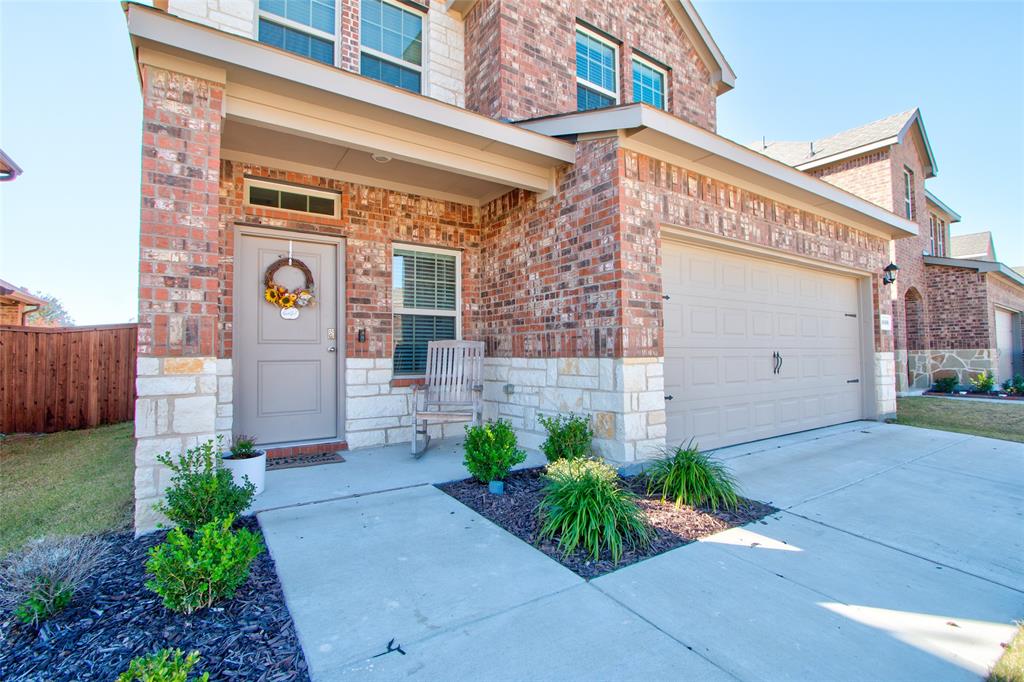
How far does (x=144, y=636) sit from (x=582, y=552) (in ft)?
6.59

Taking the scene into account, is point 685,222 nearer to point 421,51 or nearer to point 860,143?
point 421,51

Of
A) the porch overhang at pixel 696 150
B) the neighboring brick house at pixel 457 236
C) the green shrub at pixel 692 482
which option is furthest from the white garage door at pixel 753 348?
the green shrub at pixel 692 482

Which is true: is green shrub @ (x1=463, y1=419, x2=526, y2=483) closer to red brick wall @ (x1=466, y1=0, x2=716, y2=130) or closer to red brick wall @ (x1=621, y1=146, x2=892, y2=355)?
red brick wall @ (x1=621, y1=146, x2=892, y2=355)

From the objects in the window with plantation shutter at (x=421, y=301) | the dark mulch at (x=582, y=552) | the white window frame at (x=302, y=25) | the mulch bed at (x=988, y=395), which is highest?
the white window frame at (x=302, y=25)

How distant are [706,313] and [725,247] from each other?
80cm

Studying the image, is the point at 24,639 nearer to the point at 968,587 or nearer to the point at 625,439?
the point at 625,439

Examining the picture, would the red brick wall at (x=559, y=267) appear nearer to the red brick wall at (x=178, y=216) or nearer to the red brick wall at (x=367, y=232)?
the red brick wall at (x=367, y=232)

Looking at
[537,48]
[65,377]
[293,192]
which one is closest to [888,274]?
[537,48]

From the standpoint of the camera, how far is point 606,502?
113 inches

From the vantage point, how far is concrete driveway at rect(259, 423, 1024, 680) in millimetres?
1786

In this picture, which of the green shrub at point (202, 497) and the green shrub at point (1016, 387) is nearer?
the green shrub at point (202, 497)

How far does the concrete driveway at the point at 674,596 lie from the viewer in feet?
5.86

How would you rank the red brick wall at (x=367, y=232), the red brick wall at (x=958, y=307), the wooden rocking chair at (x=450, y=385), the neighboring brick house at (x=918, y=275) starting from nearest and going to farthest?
the red brick wall at (x=367, y=232), the wooden rocking chair at (x=450, y=385), the neighboring brick house at (x=918, y=275), the red brick wall at (x=958, y=307)

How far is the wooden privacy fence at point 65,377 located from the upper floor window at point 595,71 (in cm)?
732
